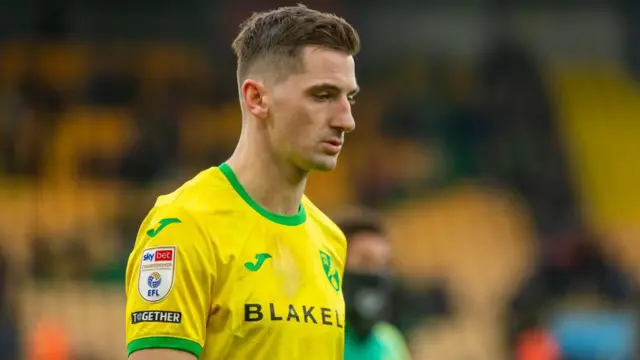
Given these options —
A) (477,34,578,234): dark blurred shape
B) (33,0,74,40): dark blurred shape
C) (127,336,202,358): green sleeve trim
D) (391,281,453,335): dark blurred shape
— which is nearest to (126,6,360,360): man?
(127,336,202,358): green sleeve trim

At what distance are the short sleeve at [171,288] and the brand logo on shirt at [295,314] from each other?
117mm

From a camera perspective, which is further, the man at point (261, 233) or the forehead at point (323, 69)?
the forehead at point (323, 69)

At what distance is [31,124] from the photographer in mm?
14062

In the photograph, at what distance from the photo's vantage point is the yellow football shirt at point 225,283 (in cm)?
316

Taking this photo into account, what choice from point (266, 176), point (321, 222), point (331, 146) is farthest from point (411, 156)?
point (331, 146)

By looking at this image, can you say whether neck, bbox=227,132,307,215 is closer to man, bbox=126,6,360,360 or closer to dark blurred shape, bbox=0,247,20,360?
man, bbox=126,6,360,360

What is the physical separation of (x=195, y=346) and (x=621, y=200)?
1295 cm

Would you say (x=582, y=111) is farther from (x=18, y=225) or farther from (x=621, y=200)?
(x=18, y=225)

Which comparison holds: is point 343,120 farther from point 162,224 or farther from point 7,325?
point 7,325

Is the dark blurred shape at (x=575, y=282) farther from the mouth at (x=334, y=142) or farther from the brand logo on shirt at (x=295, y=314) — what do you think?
the mouth at (x=334, y=142)

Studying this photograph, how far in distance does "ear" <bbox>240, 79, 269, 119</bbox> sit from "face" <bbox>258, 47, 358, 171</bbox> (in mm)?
16

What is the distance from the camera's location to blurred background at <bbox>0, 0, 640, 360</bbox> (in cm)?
1247

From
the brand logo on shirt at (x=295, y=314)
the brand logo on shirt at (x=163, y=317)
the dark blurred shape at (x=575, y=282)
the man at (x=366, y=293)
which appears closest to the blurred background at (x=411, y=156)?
the dark blurred shape at (x=575, y=282)

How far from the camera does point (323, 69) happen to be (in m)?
3.38
